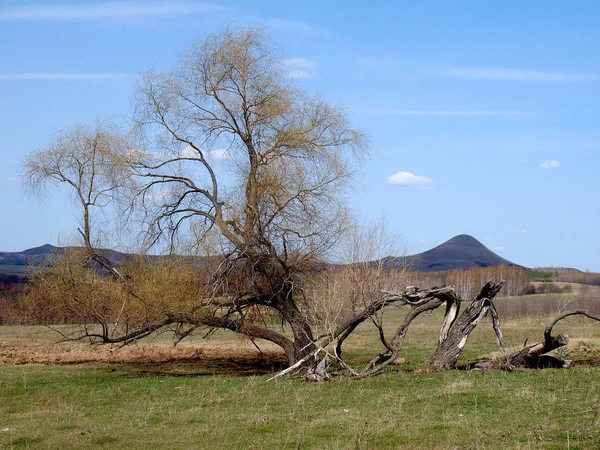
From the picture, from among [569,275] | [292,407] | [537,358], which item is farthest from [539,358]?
[569,275]

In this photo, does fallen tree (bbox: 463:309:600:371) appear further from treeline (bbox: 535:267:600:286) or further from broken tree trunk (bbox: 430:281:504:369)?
treeline (bbox: 535:267:600:286)

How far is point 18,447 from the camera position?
1122 cm

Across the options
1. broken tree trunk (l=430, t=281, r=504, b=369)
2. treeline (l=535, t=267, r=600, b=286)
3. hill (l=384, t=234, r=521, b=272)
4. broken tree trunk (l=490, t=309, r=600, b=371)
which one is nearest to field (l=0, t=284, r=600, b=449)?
broken tree trunk (l=490, t=309, r=600, b=371)

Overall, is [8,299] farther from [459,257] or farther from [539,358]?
[459,257]

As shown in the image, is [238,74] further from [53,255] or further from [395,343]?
[395,343]

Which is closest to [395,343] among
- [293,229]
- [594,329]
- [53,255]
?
[293,229]

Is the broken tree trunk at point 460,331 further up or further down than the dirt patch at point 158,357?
further up

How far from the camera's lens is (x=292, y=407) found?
13852mm

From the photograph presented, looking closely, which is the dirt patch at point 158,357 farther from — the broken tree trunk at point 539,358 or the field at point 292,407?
the broken tree trunk at point 539,358

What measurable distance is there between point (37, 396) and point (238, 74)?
10.7 metres

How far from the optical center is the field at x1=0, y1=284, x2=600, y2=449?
10.4 m

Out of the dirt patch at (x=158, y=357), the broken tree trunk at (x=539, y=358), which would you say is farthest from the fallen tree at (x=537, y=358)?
the dirt patch at (x=158, y=357)

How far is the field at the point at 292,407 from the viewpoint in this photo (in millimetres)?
10430

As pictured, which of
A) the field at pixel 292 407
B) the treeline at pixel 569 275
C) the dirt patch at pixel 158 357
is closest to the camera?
the field at pixel 292 407
